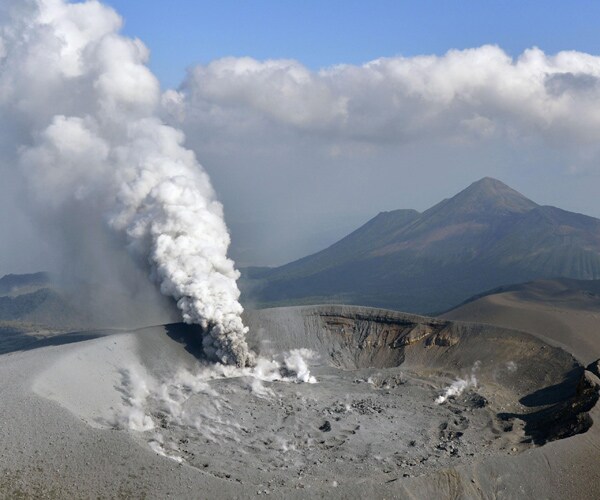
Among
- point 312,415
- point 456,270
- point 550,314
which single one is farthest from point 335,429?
point 456,270

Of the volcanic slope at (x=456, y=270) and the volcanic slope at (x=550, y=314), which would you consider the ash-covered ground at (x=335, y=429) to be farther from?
the volcanic slope at (x=456, y=270)

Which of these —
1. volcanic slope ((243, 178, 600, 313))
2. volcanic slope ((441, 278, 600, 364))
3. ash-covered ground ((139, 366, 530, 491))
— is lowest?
ash-covered ground ((139, 366, 530, 491))

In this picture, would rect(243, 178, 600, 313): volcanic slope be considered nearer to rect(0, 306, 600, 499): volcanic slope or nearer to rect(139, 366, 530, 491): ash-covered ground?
rect(0, 306, 600, 499): volcanic slope

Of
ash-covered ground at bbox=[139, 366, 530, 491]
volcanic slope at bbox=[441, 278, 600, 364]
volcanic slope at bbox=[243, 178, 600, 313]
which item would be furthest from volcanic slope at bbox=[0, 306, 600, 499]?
volcanic slope at bbox=[243, 178, 600, 313]

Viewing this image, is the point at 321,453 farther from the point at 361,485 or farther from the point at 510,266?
the point at 510,266

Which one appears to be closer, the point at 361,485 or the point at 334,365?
the point at 361,485

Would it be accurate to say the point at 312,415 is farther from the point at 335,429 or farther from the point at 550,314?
the point at 550,314

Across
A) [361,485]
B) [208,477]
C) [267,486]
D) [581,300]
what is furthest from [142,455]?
[581,300]

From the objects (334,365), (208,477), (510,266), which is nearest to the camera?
(208,477)
